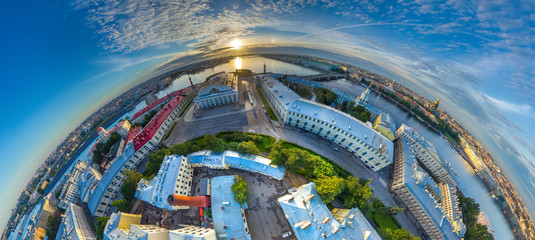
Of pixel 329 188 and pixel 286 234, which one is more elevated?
pixel 329 188

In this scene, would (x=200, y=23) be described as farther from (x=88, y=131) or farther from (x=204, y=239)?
(x=88, y=131)

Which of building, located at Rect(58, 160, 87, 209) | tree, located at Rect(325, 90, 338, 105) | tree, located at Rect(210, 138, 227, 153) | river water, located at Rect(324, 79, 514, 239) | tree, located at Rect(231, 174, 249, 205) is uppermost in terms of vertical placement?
building, located at Rect(58, 160, 87, 209)

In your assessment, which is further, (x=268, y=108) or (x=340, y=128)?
(x=268, y=108)

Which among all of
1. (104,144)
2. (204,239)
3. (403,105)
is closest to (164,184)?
(204,239)

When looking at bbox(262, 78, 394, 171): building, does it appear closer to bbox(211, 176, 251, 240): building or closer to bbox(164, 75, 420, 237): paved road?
bbox(164, 75, 420, 237): paved road

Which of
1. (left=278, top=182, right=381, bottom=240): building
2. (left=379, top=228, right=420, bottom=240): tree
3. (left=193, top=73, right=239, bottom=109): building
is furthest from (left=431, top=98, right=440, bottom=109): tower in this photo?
(left=193, top=73, right=239, bottom=109): building

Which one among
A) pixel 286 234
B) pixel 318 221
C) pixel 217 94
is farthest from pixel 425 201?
pixel 217 94

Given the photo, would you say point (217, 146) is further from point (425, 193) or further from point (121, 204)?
point (425, 193)

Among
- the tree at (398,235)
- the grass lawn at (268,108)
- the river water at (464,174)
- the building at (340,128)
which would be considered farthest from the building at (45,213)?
the river water at (464,174)
